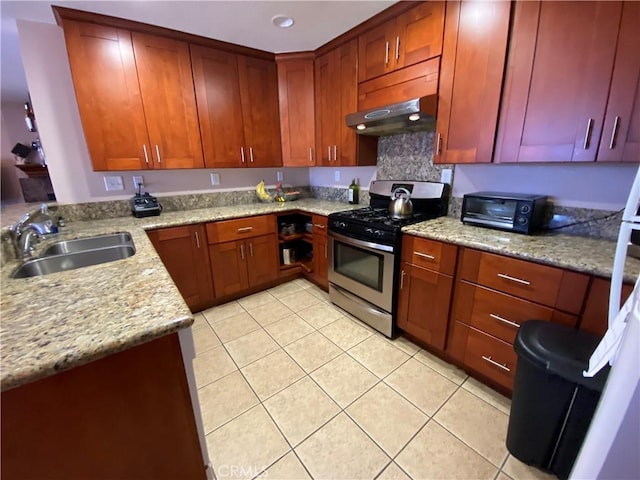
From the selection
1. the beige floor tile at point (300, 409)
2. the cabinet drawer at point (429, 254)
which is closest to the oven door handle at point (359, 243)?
the cabinet drawer at point (429, 254)

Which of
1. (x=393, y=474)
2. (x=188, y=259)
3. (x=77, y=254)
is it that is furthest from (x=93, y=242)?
(x=393, y=474)

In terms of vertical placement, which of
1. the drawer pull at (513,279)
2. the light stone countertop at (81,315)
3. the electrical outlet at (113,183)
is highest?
the electrical outlet at (113,183)

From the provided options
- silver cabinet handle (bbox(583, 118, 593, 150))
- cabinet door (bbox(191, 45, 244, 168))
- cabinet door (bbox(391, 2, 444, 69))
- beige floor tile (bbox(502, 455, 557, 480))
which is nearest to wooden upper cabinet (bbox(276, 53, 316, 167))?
cabinet door (bbox(191, 45, 244, 168))

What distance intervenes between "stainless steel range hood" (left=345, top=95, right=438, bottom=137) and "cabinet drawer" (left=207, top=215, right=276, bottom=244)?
4.00ft

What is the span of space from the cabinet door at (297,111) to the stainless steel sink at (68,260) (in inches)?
71.1

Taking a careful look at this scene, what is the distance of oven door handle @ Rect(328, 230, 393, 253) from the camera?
187cm

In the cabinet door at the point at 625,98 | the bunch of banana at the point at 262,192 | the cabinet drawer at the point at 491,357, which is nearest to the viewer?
the cabinet door at the point at 625,98

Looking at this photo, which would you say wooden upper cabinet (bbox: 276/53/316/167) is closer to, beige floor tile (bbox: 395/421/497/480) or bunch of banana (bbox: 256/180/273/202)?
bunch of banana (bbox: 256/180/273/202)

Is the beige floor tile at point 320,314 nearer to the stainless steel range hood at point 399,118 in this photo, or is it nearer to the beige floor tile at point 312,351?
the beige floor tile at point 312,351

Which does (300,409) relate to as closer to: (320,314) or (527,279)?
(320,314)

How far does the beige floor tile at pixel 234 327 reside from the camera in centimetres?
213

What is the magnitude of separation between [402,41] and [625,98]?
1.30 metres

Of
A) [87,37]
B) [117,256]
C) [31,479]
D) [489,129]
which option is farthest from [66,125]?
[489,129]

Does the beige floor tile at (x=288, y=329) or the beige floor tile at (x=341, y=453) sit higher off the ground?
the beige floor tile at (x=288, y=329)
